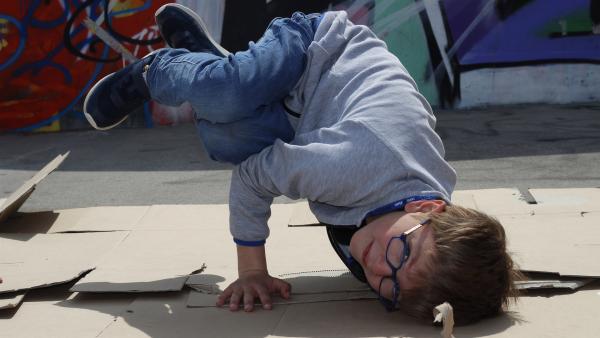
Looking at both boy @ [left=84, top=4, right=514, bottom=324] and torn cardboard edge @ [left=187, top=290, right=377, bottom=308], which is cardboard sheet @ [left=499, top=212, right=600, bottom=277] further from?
torn cardboard edge @ [left=187, top=290, right=377, bottom=308]

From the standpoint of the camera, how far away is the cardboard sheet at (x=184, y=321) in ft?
7.00

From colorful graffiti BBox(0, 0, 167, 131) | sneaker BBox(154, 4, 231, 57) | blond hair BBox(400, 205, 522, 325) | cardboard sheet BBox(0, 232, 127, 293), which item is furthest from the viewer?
colorful graffiti BBox(0, 0, 167, 131)

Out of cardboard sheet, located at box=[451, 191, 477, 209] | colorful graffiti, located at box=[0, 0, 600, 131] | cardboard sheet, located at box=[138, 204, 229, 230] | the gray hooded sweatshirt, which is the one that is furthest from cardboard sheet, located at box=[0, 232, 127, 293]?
colorful graffiti, located at box=[0, 0, 600, 131]

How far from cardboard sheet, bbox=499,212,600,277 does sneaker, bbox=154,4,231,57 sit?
1131 millimetres

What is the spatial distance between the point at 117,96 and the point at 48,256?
0.56 metres

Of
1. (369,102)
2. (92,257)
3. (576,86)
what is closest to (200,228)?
(92,257)

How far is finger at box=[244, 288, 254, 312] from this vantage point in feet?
7.48

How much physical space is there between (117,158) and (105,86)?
278 centimetres

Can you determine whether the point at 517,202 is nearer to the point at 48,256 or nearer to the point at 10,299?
the point at 48,256

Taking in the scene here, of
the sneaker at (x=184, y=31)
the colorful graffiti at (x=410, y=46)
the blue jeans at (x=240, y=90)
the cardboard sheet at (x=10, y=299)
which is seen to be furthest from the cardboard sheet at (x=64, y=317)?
the colorful graffiti at (x=410, y=46)

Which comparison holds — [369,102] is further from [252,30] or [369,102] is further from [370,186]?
[252,30]

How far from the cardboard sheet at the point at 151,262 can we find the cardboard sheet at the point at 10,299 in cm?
15

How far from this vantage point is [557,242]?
265 cm

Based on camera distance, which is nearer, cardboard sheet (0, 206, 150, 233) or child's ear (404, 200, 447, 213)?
child's ear (404, 200, 447, 213)
